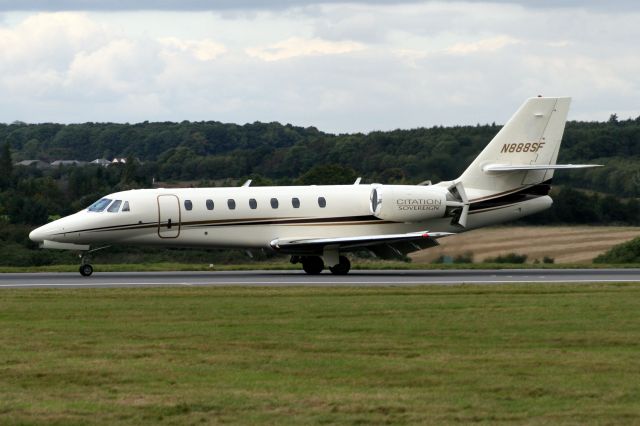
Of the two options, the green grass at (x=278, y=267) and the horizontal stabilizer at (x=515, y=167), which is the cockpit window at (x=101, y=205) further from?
the horizontal stabilizer at (x=515, y=167)

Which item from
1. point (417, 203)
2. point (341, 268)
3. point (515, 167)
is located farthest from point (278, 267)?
point (515, 167)

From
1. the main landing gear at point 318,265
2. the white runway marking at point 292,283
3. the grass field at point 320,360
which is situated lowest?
the grass field at point 320,360

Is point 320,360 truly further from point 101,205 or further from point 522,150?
point 522,150

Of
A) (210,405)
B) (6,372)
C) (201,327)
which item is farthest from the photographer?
(201,327)

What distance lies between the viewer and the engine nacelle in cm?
3669

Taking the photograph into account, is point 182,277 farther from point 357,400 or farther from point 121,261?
point 357,400

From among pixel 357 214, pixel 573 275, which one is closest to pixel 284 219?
pixel 357 214

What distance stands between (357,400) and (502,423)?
190cm

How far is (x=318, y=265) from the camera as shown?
37.1 meters

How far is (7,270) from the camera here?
127ft

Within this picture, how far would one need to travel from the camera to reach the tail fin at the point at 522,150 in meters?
38.1

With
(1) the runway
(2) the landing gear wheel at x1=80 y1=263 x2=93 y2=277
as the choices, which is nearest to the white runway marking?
(1) the runway

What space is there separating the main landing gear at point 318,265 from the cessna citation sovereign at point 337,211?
3 centimetres

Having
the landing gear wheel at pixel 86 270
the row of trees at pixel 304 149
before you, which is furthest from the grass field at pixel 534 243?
the landing gear wheel at pixel 86 270
